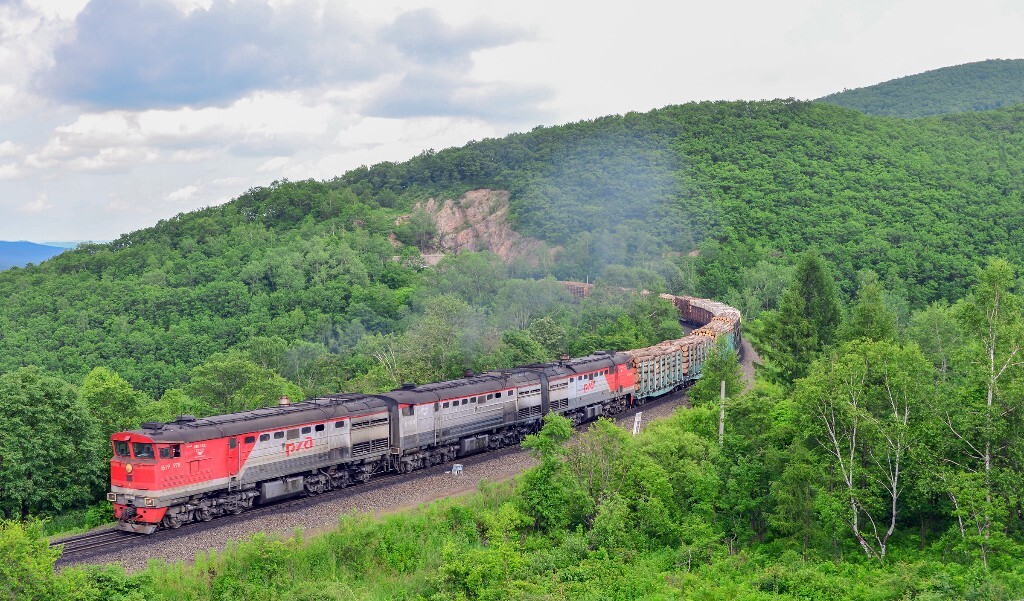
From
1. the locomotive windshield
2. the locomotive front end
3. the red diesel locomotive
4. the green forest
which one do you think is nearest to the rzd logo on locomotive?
the red diesel locomotive

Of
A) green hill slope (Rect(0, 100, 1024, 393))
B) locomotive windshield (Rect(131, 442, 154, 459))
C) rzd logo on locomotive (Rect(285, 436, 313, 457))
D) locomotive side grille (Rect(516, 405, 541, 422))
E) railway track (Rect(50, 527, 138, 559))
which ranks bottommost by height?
locomotive side grille (Rect(516, 405, 541, 422))

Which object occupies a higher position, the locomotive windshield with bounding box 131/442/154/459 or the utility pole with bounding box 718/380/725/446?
the locomotive windshield with bounding box 131/442/154/459

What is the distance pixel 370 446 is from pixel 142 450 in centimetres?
1040

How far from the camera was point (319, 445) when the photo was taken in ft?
115

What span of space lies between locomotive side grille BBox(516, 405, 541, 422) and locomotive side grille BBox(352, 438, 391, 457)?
9.32 meters

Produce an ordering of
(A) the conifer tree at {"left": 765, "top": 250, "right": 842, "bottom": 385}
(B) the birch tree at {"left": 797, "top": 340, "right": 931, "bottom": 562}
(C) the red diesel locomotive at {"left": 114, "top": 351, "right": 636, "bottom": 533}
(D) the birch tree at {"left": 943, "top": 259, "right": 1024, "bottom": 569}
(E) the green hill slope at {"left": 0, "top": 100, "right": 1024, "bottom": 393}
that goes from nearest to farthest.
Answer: (D) the birch tree at {"left": 943, "top": 259, "right": 1024, "bottom": 569}, (B) the birch tree at {"left": 797, "top": 340, "right": 931, "bottom": 562}, (C) the red diesel locomotive at {"left": 114, "top": 351, "right": 636, "bottom": 533}, (A) the conifer tree at {"left": 765, "top": 250, "right": 842, "bottom": 385}, (E) the green hill slope at {"left": 0, "top": 100, "right": 1024, "bottom": 393}

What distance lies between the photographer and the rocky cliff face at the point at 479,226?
119m

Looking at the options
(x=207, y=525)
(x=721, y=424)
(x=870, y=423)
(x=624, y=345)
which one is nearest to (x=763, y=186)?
(x=624, y=345)

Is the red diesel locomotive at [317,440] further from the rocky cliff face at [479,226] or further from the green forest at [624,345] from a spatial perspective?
the rocky cliff face at [479,226]

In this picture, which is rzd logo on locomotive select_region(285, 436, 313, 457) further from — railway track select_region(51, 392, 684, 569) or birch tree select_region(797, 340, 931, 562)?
birch tree select_region(797, 340, 931, 562)

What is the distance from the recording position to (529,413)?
46.1m

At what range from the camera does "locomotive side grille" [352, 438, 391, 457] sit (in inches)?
1447

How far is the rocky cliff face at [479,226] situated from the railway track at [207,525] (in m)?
76.0

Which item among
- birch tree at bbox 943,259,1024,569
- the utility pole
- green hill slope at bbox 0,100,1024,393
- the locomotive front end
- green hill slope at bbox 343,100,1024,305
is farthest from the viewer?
green hill slope at bbox 343,100,1024,305
